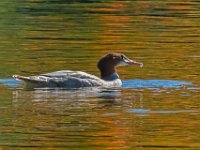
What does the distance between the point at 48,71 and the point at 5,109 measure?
13.2 ft

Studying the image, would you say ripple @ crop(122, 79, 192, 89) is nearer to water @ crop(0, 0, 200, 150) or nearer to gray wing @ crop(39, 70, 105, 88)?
water @ crop(0, 0, 200, 150)

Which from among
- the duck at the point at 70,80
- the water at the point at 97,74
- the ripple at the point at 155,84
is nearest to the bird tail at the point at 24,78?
the duck at the point at 70,80

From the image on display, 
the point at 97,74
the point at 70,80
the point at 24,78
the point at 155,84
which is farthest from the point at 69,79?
the point at 97,74

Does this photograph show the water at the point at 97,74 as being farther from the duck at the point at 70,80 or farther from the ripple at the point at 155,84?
the duck at the point at 70,80

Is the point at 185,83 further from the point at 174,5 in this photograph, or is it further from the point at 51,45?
the point at 174,5

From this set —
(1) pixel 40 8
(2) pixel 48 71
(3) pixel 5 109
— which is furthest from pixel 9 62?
(1) pixel 40 8

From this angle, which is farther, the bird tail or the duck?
the duck

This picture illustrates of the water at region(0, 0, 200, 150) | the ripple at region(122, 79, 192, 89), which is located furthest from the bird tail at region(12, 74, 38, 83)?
the ripple at region(122, 79, 192, 89)

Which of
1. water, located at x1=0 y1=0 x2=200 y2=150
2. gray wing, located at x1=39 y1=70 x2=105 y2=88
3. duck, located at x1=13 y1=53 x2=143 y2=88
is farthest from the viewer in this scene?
gray wing, located at x1=39 y1=70 x2=105 y2=88

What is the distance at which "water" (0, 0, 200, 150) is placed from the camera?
15.8m

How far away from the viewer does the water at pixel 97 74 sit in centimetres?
1577

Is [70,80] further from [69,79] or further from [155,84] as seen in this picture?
[155,84]

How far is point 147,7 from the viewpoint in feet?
119

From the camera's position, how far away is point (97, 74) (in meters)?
22.0
